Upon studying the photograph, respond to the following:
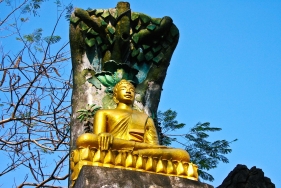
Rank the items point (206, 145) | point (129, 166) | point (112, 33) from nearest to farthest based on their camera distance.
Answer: point (129, 166)
point (112, 33)
point (206, 145)

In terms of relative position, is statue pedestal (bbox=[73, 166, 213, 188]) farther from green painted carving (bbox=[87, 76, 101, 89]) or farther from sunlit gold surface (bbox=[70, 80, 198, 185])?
green painted carving (bbox=[87, 76, 101, 89])

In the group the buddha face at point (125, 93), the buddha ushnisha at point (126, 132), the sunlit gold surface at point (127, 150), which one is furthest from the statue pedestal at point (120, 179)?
the buddha face at point (125, 93)

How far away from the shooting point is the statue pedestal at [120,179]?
404 cm

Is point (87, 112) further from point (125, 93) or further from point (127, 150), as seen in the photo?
point (127, 150)

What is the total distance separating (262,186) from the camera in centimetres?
618

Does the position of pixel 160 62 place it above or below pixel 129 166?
above

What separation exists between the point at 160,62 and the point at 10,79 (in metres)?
3.15

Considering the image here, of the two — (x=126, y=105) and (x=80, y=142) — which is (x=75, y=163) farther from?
(x=126, y=105)

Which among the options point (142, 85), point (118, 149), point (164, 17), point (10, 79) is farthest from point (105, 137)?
point (10, 79)

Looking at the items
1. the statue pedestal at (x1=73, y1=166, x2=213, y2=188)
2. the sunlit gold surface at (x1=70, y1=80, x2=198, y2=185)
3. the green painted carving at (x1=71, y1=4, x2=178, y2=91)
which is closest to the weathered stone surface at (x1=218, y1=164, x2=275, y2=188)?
the sunlit gold surface at (x1=70, y1=80, x2=198, y2=185)

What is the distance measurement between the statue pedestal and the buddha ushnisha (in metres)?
0.32

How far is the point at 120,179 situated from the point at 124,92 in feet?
5.35

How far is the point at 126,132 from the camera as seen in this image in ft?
17.4

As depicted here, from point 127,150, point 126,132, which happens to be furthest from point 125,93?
point 127,150
